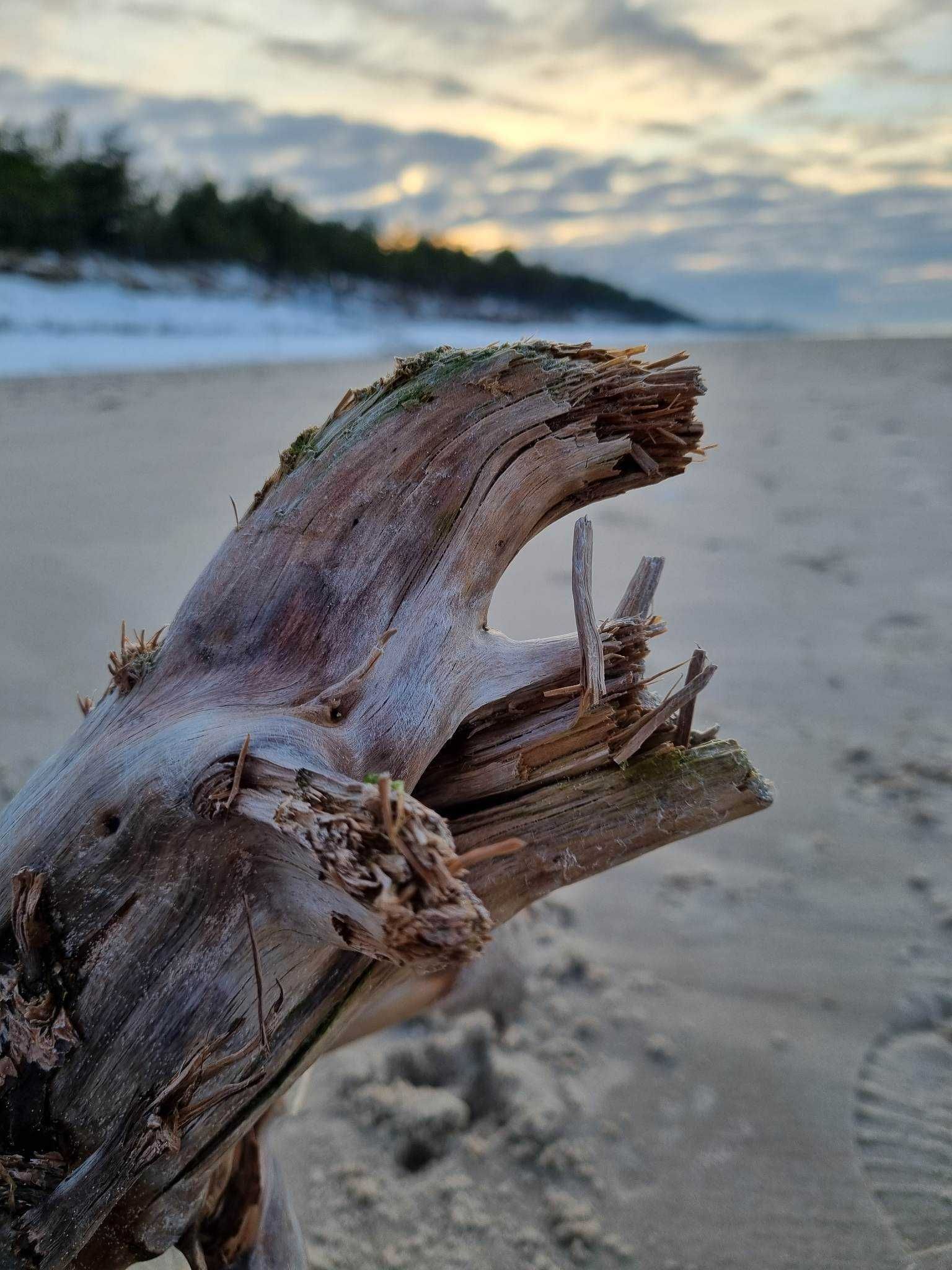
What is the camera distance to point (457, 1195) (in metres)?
1.77

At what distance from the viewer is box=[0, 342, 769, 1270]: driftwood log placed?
1145mm

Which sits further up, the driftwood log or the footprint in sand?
the driftwood log

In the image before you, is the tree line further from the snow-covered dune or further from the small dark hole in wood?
the small dark hole in wood

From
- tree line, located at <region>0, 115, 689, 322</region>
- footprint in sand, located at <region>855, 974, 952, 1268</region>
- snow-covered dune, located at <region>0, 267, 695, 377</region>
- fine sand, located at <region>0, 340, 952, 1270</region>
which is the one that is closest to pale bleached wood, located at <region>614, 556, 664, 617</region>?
fine sand, located at <region>0, 340, 952, 1270</region>

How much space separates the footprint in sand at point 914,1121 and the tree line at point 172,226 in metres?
25.8

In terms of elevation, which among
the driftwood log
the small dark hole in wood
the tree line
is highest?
the tree line

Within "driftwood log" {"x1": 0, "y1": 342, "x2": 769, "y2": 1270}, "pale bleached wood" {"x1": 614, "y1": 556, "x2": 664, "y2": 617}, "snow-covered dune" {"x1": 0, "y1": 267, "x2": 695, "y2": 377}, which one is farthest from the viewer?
"snow-covered dune" {"x1": 0, "y1": 267, "x2": 695, "y2": 377}

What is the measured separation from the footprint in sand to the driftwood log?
912 mm

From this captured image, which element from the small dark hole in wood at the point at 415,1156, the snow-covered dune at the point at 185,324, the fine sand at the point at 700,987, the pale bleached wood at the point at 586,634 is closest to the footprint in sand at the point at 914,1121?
the fine sand at the point at 700,987

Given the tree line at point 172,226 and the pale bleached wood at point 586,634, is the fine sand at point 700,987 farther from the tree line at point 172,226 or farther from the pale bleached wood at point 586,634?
the tree line at point 172,226

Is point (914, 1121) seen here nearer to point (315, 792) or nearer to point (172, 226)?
point (315, 792)

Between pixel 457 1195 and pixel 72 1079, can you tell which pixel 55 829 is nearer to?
pixel 72 1079

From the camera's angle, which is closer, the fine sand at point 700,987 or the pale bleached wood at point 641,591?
the pale bleached wood at point 641,591

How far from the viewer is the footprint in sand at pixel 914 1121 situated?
174 cm
